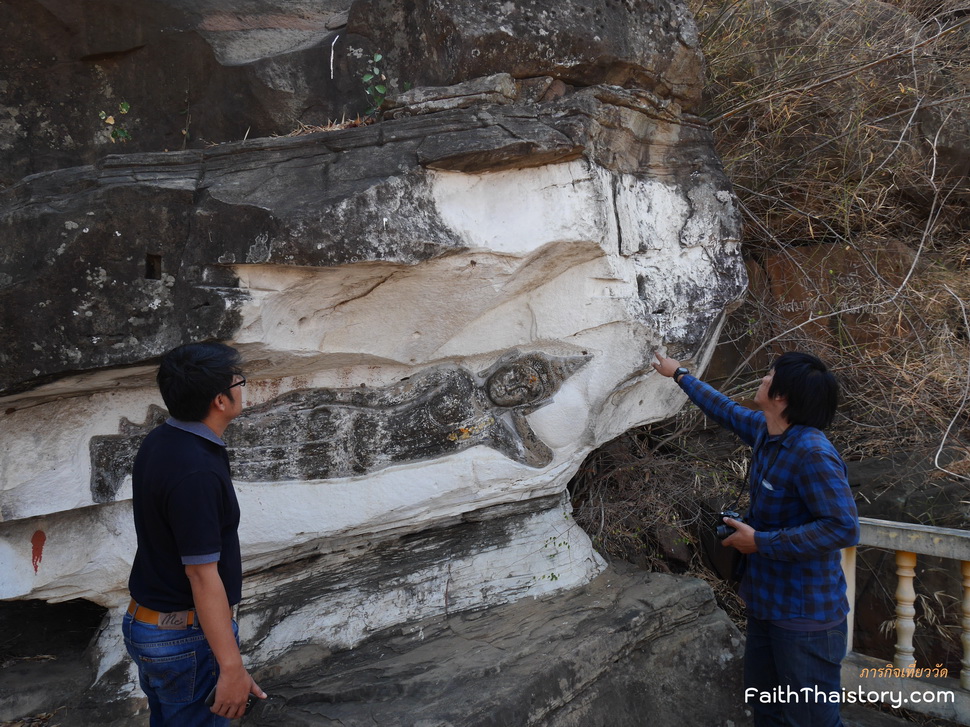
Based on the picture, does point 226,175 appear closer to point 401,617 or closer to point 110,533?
point 110,533

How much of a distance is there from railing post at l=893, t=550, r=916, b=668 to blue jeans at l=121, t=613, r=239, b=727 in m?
2.44

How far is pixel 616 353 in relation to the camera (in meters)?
2.96

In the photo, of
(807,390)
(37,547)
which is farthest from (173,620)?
(807,390)

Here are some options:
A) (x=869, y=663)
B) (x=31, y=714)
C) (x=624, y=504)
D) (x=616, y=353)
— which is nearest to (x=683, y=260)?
(x=616, y=353)

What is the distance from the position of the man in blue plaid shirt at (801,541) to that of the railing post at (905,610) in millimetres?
909

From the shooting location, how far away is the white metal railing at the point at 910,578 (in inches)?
106

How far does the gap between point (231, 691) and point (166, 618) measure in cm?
22

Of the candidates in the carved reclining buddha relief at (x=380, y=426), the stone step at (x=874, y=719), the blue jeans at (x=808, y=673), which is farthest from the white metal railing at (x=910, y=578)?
the carved reclining buddha relief at (x=380, y=426)

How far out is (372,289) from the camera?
261 centimetres

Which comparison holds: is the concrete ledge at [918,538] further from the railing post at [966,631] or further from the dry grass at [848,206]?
the dry grass at [848,206]

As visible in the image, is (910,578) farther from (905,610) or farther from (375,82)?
(375,82)

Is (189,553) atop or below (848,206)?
below

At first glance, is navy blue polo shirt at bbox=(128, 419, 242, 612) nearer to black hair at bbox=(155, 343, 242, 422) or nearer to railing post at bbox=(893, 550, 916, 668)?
black hair at bbox=(155, 343, 242, 422)

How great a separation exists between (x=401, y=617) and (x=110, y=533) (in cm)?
108
